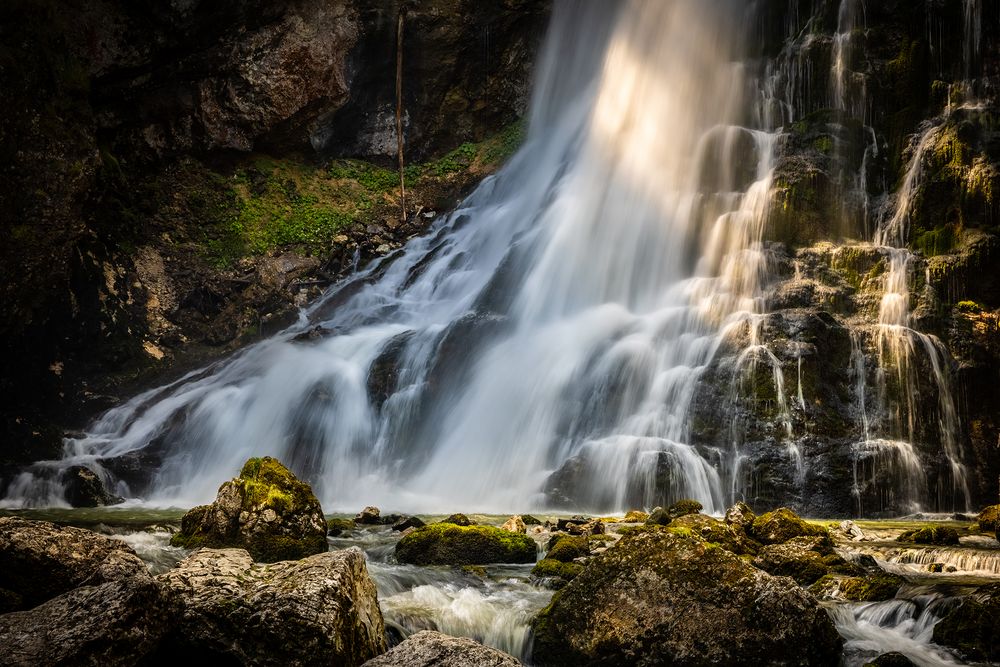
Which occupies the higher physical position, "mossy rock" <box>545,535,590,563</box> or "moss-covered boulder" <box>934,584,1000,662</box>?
"moss-covered boulder" <box>934,584,1000,662</box>

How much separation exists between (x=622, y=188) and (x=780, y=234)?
219 inches

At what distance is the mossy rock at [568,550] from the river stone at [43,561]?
→ 4.45 meters

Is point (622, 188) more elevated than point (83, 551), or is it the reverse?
point (622, 188)

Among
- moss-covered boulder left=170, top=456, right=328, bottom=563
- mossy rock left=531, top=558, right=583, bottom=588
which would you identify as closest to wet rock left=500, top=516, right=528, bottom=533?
mossy rock left=531, top=558, right=583, bottom=588

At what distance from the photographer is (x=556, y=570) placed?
24.7ft

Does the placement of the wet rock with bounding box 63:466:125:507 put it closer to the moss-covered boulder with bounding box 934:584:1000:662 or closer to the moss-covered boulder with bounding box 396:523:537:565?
the moss-covered boulder with bounding box 396:523:537:565

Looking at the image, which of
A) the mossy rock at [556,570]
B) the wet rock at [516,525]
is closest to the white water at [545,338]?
the wet rock at [516,525]

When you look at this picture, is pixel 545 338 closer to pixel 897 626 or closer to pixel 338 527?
pixel 338 527

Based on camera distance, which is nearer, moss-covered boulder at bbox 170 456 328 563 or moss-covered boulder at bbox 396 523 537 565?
moss-covered boulder at bbox 170 456 328 563

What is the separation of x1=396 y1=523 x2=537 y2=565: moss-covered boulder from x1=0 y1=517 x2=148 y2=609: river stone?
11.9 feet

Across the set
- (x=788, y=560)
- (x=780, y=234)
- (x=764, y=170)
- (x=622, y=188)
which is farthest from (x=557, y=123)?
(x=788, y=560)

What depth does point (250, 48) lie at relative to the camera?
23656 millimetres

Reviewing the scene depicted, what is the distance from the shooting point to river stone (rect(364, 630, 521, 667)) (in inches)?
168

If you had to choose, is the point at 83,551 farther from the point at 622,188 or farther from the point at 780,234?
the point at 622,188
